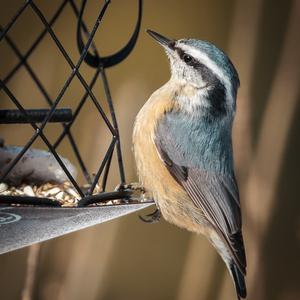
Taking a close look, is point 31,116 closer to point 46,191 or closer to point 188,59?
point 46,191

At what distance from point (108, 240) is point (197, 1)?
1.75 metres

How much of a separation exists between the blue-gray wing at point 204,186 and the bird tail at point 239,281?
0.49 feet

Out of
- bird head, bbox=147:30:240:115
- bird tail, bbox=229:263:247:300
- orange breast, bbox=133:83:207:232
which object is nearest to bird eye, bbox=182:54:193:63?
bird head, bbox=147:30:240:115

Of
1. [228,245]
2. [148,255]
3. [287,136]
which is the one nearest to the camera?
[228,245]

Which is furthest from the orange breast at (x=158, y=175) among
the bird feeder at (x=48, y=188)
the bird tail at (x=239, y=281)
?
the bird tail at (x=239, y=281)

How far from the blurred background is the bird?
1.41 meters

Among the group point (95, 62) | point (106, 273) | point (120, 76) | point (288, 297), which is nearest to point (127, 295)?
point (106, 273)

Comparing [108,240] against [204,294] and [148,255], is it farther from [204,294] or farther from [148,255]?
[204,294]

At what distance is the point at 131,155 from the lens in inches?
187

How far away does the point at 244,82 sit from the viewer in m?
4.68

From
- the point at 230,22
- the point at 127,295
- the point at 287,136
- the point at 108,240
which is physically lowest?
the point at 127,295

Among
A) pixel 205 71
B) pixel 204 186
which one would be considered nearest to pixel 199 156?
pixel 204 186

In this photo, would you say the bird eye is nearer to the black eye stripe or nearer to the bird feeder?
the black eye stripe

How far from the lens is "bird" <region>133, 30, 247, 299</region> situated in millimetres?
2998
